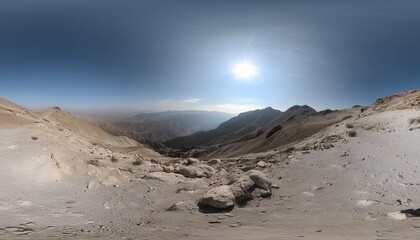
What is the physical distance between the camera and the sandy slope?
8055mm

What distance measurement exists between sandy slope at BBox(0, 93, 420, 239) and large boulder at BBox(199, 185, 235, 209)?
31 centimetres

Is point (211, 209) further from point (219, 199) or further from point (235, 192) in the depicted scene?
point (235, 192)

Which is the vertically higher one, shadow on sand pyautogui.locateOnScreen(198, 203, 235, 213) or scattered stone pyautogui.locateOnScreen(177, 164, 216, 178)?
scattered stone pyautogui.locateOnScreen(177, 164, 216, 178)

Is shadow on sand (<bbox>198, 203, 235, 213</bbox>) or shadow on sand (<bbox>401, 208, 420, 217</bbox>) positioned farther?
shadow on sand (<bbox>198, 203, 235, 213</bbox>)

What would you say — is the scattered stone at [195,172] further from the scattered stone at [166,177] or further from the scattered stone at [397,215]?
the scattered stone at [397,215]

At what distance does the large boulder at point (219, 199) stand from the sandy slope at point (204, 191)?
0.31 meters

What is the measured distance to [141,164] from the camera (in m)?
15.7

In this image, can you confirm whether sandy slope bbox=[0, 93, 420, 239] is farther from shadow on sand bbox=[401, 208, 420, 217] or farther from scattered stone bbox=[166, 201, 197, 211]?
shadow on sand bbox=[401, 208, 420, 217]

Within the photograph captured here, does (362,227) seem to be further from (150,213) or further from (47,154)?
(47,154)

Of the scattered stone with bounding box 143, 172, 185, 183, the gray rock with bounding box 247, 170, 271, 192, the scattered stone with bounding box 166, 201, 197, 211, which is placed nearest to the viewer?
the scattered stone with bounding box 166, 201, 197, 211

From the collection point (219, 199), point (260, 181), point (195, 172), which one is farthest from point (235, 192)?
point (195, 172)

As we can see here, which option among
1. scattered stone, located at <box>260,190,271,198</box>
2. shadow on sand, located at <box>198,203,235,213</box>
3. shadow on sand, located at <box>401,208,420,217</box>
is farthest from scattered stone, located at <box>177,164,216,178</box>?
shadow on sand, located at <box>401,208,420,217</box>

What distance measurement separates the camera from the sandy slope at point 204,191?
26.4 feet

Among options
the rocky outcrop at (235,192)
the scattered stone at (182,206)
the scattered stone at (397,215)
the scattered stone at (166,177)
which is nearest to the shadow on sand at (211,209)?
the rocky outcrop at (235,192)
